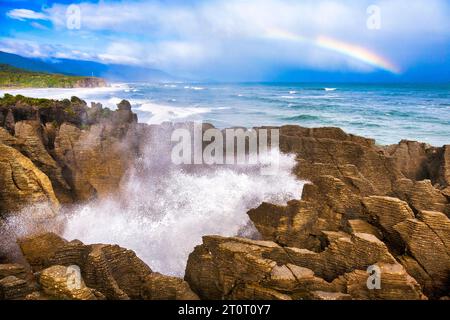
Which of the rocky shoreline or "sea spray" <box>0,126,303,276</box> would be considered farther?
"sea spray" <box>0,126,303,276</box>

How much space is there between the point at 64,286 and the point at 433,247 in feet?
22.5

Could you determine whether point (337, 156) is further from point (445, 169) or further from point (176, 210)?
point (176, 210)

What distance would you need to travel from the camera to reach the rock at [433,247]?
739 centimetres

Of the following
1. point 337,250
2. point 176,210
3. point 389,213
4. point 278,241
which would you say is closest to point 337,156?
point 389,213

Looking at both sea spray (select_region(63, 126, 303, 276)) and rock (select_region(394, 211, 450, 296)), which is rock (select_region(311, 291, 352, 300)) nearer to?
rock (select_region(394, 211, 450, 296))

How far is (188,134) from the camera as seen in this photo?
49.4 ft

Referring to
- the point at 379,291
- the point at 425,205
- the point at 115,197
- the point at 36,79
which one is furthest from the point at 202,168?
the point at 36,79

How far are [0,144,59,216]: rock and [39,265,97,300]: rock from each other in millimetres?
4052

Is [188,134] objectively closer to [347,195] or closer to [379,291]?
[347,195]

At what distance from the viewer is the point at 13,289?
6070mm

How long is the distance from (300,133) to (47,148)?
9.12 meters

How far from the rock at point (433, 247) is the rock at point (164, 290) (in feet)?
14.8

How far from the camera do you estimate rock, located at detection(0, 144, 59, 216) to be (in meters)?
9.26
